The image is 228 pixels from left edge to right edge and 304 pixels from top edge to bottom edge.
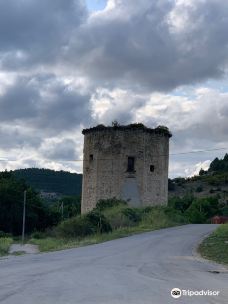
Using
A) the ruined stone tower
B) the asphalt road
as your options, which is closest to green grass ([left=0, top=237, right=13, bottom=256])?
the asphalt road

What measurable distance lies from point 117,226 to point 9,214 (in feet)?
54.7

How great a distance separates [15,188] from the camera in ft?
178

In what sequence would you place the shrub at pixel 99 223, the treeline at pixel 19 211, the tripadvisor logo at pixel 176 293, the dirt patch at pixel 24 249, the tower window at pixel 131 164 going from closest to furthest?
the tripadvisor logo at pixel 176 293
the dirt patch at pixel 24 249
the shrub at pixel 99 223
the tower window at pixel 131 164
the treeline at pixel 19 211

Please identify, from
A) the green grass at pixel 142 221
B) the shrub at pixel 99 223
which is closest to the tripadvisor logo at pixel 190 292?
the green grass at pixel 142 221

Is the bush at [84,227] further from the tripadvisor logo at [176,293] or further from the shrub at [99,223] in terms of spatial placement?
the tripadvisor logo at [176,293]

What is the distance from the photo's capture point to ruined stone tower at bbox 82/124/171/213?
48.7 m

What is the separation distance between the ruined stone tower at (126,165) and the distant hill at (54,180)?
47.1 m

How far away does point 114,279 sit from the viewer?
42.1 feet

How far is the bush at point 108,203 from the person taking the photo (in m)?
46.5

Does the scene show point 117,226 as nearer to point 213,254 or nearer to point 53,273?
point 213,254

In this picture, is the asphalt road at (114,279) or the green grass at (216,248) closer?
the asphalt road at (114,279)

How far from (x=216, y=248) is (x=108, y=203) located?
24654 millimetres

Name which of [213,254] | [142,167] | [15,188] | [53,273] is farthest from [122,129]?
[53,273]

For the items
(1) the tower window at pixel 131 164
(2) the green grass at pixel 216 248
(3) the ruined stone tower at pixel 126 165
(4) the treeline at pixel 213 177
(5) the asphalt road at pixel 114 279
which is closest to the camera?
(5) the asphalt road at pixel 114 279
